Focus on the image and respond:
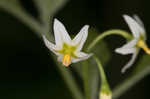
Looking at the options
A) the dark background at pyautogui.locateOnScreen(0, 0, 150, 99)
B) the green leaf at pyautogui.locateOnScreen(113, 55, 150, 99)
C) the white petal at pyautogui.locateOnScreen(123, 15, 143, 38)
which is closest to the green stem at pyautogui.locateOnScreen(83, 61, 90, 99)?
the white petal at pyautogui.locateOnScreen(123, 15, 143, 38)

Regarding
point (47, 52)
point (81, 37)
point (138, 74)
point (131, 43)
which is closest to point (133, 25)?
point (131, 43)

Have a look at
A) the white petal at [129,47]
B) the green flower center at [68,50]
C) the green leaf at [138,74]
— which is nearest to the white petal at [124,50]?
the white petal at [129,47]

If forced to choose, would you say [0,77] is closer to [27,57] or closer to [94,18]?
[27,57]

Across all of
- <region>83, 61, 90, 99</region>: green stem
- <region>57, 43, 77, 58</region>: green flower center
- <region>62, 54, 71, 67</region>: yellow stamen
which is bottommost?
<region>83, 61, 90, 99</region>: green stem

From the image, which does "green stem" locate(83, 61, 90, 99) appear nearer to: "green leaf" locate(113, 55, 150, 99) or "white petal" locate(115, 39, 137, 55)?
"white petal" locate(115, 39, 137, 55)

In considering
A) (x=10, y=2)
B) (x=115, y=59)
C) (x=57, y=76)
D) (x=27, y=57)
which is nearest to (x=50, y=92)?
(x=57, y=76)

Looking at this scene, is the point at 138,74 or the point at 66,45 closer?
the point at 66,45

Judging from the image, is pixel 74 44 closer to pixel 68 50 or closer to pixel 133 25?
pixel 68 50

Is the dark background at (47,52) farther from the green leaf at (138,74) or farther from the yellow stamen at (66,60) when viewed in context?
the yellow stamen at (66,60)
